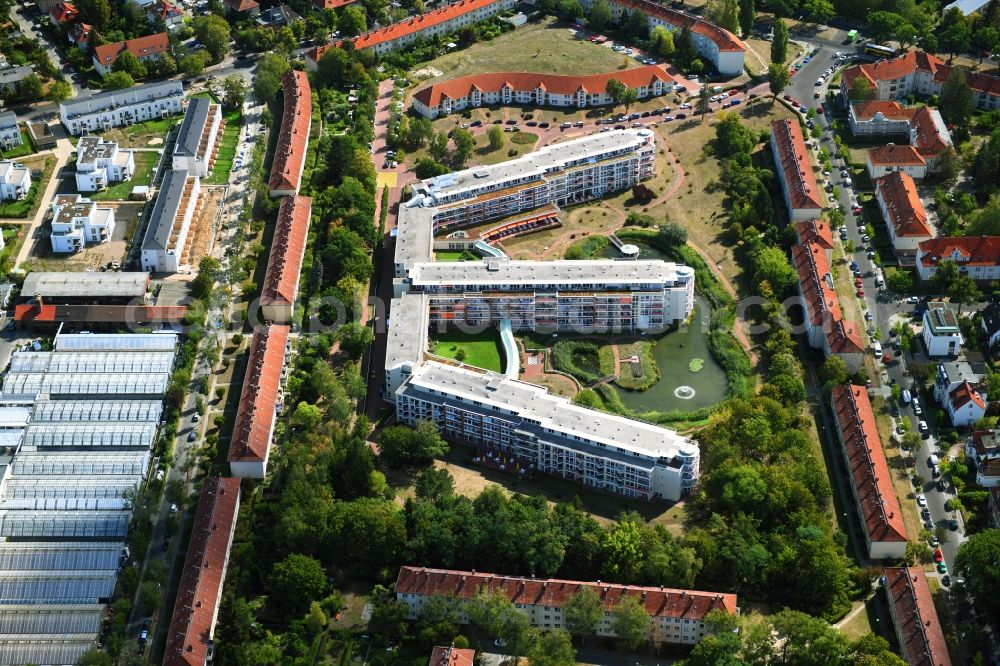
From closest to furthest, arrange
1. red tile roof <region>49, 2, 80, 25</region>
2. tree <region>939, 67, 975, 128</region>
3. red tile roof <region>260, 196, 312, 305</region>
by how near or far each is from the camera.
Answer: red tile roof <region>260, 196, 312, 305</region> < tree <region>939, 67, 975, 128</region> < red tile roof <region>49, 2, 80, 25</region>

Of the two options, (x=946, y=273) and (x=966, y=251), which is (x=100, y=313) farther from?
(x=966, y=251)

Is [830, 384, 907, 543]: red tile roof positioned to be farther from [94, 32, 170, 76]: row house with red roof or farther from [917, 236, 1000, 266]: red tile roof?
[94, 32, 170, 76]: row house with red roof

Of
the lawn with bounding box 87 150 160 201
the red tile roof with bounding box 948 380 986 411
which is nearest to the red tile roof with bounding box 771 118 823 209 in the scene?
the red tile roof with bounding box 948 380 986 411

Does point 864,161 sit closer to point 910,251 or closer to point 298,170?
point 910,251

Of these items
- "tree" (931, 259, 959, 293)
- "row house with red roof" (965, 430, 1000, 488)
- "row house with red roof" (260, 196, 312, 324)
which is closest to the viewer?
"row house with red roof" (965, 430, 1000, 488)

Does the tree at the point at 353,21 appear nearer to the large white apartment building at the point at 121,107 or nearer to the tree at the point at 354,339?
the large white apartment building at the point at 121,107

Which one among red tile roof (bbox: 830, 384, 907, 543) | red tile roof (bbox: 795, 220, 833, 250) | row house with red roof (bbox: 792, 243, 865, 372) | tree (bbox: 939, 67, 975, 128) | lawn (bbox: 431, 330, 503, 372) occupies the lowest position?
lawn (bbox: 431, 330, 503, 372)

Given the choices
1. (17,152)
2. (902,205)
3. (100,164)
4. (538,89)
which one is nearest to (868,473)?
(902,205)
